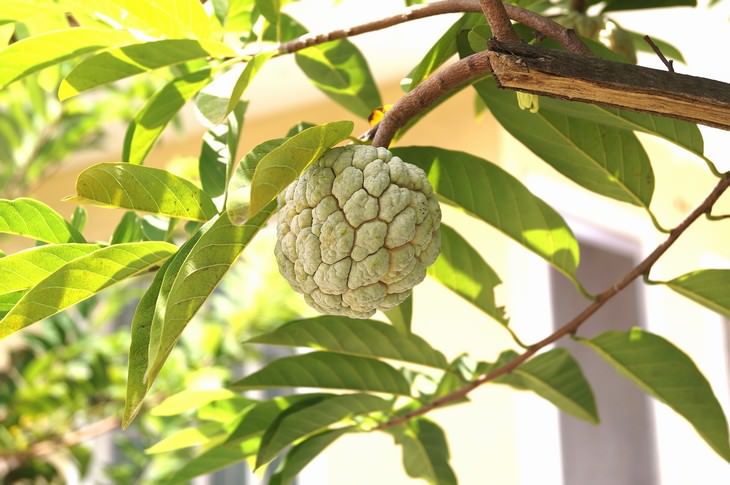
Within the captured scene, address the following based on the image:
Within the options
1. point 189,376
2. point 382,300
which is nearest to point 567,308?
point 189,376

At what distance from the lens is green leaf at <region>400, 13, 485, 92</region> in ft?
2.43

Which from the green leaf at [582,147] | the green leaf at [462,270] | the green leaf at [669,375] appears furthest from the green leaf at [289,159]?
the green leaf at [669,375]

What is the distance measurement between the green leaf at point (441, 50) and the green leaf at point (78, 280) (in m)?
0.24

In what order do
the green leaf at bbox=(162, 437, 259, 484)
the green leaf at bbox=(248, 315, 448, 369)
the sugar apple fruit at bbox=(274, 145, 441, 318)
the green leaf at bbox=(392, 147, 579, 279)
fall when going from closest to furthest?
the sugar apple fruit at bbox=(274, 145, 441, 318), the green leaf at bbox=(392, 147, 579, 279), the green leaf at bbox=(248, 315, 448, 369), the green leaf at bbox=(162, 437, 259, 484)

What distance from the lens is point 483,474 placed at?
14.0ft

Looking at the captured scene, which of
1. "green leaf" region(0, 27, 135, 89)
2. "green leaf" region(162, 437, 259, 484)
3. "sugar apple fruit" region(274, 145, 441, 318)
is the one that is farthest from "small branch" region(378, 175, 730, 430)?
"green leaf" region(0, 27, 135, 89)

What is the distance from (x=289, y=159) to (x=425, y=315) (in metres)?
3.98

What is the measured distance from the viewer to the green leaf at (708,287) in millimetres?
892

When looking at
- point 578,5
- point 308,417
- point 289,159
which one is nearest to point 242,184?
point 289,159

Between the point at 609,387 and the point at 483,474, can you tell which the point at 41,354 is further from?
the point at 609,387

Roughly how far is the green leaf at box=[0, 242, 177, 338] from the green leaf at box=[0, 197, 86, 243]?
0.10 m

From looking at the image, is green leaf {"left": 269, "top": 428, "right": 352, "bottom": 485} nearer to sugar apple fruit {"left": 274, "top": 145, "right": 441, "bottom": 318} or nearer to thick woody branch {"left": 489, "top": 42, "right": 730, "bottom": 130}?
sugar apple fruit {"left": 274, "top": 145, "right": 441, "bottom": 318}

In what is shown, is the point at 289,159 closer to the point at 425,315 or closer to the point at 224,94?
the point at 224,94

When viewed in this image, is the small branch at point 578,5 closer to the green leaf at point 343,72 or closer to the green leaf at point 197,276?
the green leaf at point 343,72
